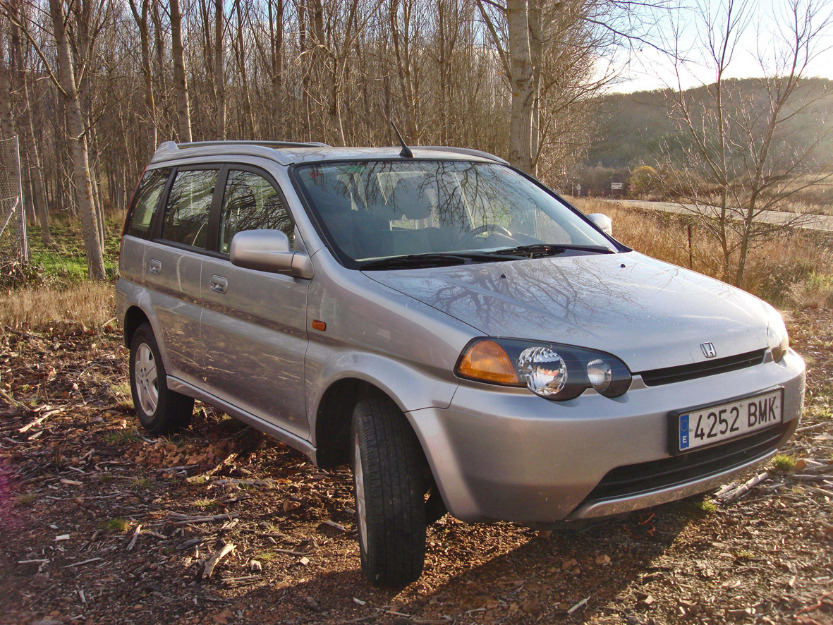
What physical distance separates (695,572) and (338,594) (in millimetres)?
1396

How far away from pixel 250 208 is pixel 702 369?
7.80 ft

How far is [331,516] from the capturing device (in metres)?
3.64

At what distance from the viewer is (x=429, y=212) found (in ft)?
11.7

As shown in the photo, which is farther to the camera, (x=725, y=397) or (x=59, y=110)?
(x=59, y=110)

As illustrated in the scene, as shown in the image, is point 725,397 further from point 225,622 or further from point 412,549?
point 225,622

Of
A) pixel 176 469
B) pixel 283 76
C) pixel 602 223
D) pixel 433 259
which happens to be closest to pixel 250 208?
pixel 433 259

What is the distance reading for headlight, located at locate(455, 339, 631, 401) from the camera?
8.05 feet

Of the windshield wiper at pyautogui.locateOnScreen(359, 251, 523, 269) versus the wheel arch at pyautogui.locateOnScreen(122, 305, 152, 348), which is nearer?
the windshield wiper at pyautogui.locateOnScreen(359, 251, 523, 269)

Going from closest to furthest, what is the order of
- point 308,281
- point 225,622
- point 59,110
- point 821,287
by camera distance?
point 225,622
point 308,281
point 821,287
point 59,110

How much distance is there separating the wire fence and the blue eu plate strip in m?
11.2

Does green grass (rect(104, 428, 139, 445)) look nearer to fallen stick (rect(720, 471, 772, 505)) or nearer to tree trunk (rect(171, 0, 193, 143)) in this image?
fallen stick (rect(720, 471, 772, 505))

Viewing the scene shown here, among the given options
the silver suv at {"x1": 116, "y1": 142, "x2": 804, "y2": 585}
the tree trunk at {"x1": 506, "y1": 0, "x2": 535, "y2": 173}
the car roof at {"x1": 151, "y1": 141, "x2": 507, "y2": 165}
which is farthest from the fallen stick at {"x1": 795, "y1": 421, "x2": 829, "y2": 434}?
the tree trunk at {"x1": 506, "y1": 0, "x2": 535, "y2": 173}

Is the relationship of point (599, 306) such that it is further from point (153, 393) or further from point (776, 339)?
point (153, 393)

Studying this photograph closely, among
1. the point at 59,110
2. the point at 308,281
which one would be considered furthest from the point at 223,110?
the point at 59,110
